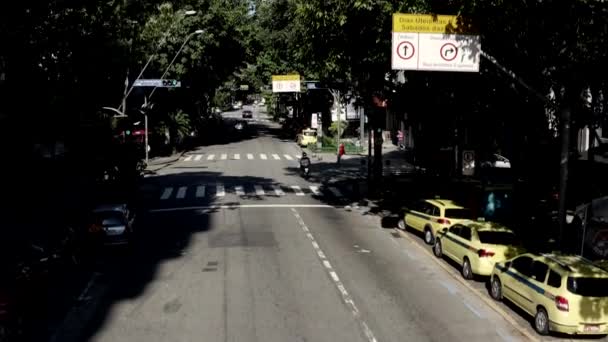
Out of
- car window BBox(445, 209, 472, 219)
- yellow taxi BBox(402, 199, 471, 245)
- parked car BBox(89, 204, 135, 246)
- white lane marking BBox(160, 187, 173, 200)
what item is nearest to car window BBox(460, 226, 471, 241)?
yellow taxi BBox(402, 199, 471, 245)

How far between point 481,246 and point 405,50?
5808 millimetres

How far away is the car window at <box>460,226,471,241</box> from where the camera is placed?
1973 centimetres

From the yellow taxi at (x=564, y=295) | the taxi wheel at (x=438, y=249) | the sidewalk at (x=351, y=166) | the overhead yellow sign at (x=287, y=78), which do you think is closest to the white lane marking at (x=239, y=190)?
the sidewalk at (x=351, y=166)

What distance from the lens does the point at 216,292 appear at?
709 inches

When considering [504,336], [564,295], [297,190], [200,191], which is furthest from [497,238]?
[200,191]

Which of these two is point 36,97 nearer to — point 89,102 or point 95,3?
point 95,3

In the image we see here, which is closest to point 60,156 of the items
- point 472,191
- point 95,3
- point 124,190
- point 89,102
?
point 124,190

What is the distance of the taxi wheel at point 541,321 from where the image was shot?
14.6 meters

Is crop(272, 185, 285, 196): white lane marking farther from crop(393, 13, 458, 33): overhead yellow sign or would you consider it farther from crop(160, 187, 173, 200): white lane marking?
Result: crop(393, 13, 458, 33): overhead yellow sign

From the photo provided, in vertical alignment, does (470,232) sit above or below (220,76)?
below

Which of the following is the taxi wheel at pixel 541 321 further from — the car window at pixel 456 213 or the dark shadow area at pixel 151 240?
the dark shadow area at pixel 151 240

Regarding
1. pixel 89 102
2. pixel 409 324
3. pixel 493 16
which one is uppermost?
pixel 493 16

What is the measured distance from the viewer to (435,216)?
2428 cm

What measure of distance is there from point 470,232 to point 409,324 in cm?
521
